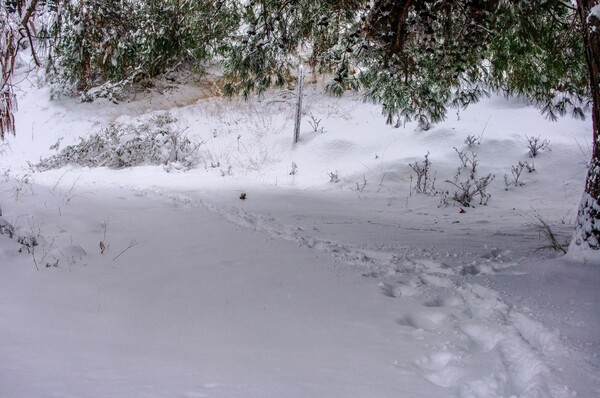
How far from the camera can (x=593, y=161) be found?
123 inches

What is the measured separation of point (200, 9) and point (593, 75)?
4060mm

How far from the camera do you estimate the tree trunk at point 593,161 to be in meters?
2.97

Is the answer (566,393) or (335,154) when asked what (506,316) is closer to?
(566,393)

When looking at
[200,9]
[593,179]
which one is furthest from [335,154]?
[593,179]

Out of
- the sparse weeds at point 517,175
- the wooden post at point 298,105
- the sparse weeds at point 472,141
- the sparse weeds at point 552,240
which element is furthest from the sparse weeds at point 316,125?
the sparse weeds at point 552,240

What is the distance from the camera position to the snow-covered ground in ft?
5.52

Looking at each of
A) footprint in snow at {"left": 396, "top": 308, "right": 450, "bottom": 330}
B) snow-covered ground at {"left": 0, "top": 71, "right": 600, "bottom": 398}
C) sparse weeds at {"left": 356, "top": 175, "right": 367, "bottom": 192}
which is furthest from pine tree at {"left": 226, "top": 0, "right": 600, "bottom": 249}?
sparse weeds at {"left": 356, "top": 175, "right": 367, "bottom": 192}

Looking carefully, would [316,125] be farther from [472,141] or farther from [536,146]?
[536,146]

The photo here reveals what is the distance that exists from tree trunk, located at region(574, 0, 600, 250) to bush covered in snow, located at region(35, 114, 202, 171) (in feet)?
27.2

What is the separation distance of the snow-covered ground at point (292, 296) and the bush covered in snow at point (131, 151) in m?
3.41

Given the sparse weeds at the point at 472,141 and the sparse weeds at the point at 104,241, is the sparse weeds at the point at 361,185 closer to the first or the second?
the sparse weeds at the point at 472,141

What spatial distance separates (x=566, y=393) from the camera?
1606 mm

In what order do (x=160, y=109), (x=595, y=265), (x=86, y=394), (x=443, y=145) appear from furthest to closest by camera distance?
1. (x=160, y=109)
2. (x=443, y=145)
3. (x=595, y=265)
4. (x=86, y=394)

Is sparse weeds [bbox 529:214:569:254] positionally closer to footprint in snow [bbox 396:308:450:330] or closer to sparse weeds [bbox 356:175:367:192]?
footprint in snow [bbox 396:308:450:330]
